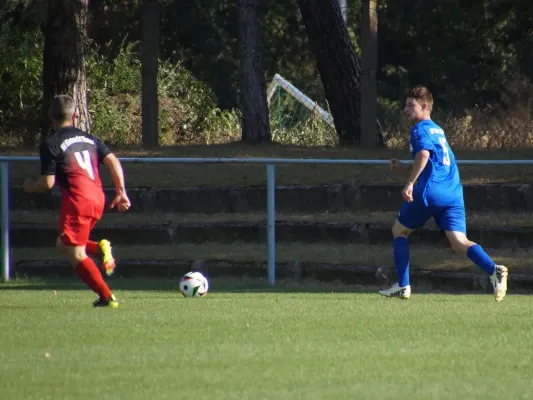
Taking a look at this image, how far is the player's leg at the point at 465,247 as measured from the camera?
1141 centimetres

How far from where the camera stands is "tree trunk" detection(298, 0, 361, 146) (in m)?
20.7

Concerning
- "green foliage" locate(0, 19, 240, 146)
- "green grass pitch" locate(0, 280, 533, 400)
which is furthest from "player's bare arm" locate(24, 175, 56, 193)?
"green foliage" locate(0, 19, 240, 146)

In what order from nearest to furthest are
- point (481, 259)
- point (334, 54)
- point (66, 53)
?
point (481, 259) < point (66, 53) < point (334, 54)

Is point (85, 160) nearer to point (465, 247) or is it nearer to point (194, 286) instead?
point (194, 286)

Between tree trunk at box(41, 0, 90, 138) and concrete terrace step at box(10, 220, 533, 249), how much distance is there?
2693 millimetres

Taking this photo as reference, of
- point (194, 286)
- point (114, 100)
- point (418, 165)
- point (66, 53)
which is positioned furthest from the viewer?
point (114, 100)

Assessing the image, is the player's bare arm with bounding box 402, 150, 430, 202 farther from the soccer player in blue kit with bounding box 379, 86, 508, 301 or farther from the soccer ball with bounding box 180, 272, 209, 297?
the soccer ball with bounding box 180, 272, 209, 297

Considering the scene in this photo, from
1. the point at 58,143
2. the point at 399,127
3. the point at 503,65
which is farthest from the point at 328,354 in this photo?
the point at 503,65

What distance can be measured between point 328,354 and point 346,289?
594 cm

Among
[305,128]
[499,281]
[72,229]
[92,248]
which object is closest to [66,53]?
[305,128]

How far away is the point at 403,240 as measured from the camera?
11.9m

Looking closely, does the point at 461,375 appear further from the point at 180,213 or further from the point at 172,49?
the point at 172,49


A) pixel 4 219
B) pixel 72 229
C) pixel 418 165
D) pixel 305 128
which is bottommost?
pixel 4 219

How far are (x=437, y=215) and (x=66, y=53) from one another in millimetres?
8744
